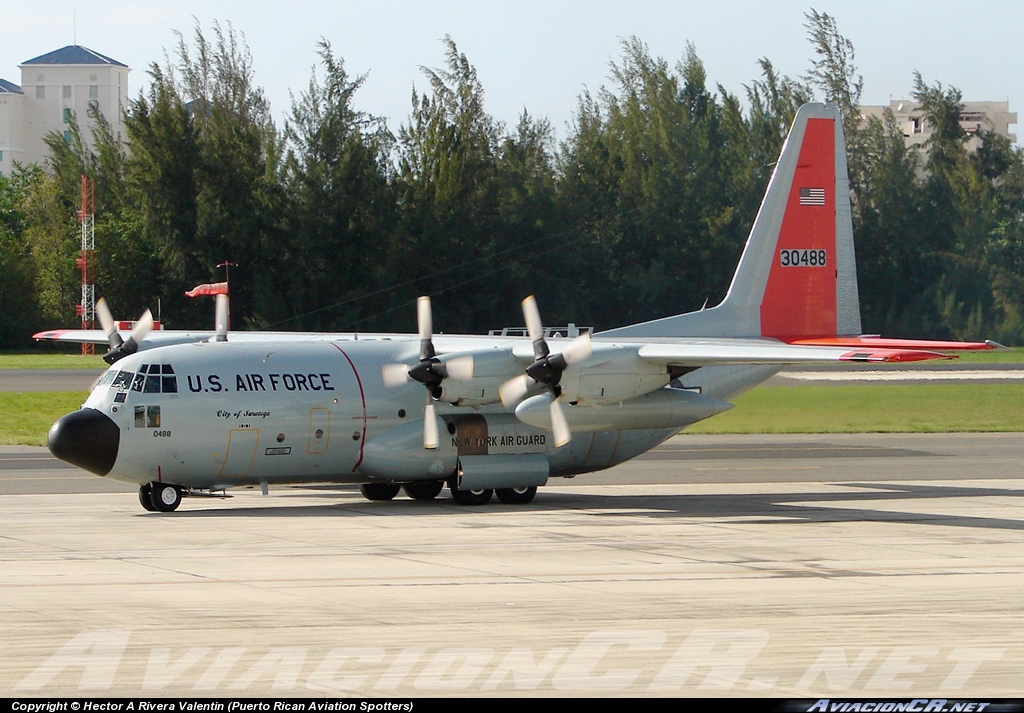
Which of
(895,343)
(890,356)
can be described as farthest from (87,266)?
(890,356)

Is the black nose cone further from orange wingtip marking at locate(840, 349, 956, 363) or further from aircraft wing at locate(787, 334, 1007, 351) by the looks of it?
aircraft wing at locate(787, 334, 1007, 351)

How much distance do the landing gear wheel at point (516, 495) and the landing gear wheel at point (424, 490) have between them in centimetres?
130

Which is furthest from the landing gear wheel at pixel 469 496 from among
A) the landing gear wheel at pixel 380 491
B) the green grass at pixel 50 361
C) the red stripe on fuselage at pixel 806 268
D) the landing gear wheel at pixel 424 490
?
the green grass at pixel 50 361

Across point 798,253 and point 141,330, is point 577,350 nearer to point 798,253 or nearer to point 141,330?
point 798,253

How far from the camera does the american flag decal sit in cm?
2817

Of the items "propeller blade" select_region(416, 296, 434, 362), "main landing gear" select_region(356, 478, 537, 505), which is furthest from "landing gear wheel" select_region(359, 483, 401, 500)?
"propeller blade" select_region(416, 296, 434, 362)

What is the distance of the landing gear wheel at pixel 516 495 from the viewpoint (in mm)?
24688

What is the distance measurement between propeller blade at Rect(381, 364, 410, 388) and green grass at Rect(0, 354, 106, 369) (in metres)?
42.7

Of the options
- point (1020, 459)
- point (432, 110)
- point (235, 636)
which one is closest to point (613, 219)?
point (432, 110)

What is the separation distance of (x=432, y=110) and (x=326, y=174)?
348 inches

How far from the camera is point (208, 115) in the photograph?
7906 cm

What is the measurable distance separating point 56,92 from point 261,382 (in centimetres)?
12820

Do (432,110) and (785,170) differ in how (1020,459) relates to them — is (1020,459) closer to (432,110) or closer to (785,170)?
(785,170)

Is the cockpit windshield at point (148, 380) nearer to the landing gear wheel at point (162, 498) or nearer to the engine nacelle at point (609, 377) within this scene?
the landing gear wheel at point (162, 498)
